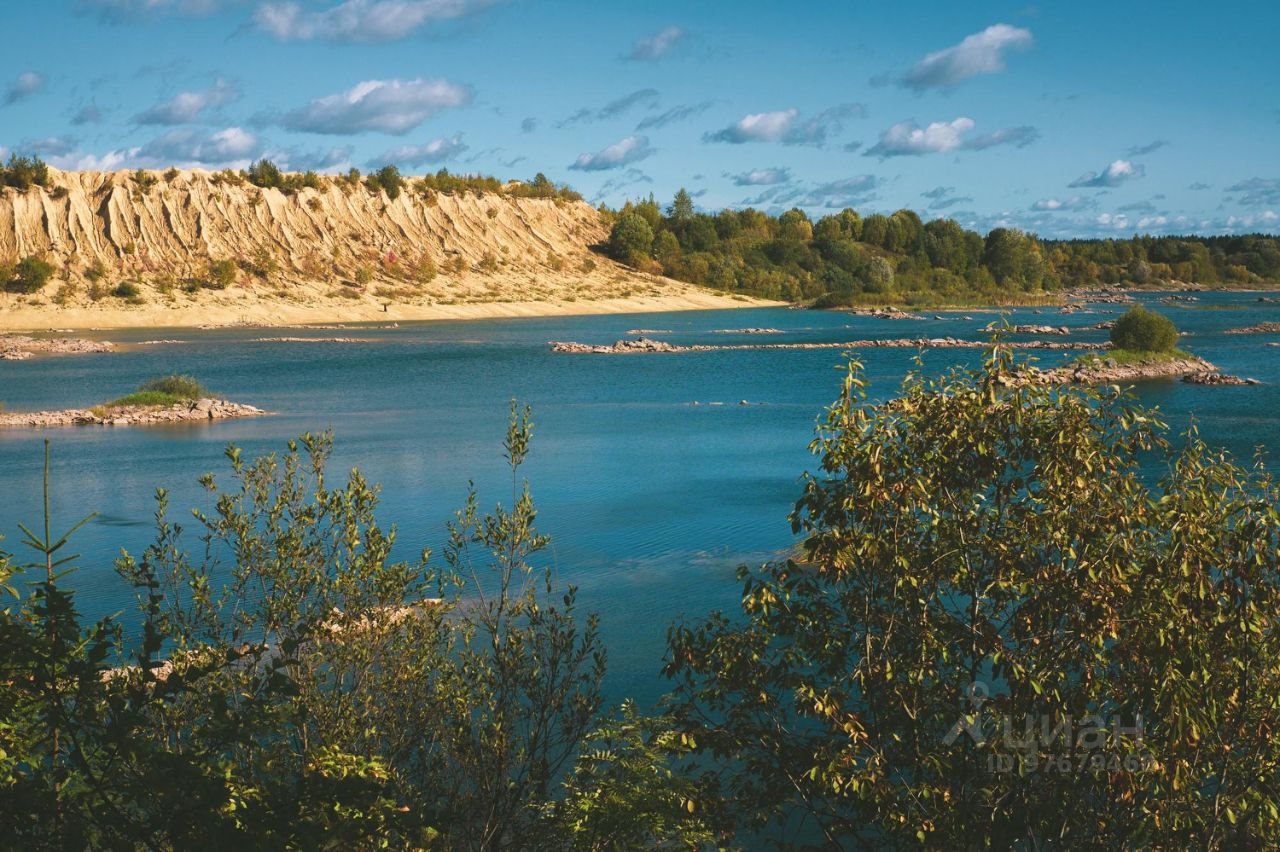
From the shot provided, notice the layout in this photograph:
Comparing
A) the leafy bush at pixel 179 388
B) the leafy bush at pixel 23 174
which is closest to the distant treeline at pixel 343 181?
the leafy bush at pixel 23 174

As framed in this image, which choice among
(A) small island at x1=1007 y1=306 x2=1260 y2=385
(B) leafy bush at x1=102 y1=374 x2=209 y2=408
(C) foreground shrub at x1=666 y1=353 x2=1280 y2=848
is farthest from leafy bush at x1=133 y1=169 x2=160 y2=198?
(C) foreground shrub at x1=666 y1=353 x2=1280 y2=848

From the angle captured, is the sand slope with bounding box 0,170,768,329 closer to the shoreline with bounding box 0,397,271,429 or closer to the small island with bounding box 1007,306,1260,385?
the shoreline with bounding box 0,397,271,429

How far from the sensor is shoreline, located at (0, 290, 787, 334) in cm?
9962

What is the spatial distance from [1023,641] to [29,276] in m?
111

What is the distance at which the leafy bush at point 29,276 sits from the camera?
103m

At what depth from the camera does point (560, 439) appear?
4178 centimetres

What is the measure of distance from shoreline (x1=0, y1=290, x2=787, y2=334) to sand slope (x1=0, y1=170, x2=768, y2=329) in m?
0.22

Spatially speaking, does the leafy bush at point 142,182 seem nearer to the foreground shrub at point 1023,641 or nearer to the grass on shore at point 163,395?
the grass on shore at point 163,395

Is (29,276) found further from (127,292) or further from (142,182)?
(142,182)

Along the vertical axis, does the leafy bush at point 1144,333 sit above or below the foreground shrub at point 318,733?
above

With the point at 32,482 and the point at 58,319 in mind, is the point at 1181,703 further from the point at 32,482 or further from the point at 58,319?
the point at 58,319

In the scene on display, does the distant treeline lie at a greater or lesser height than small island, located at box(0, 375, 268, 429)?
greater

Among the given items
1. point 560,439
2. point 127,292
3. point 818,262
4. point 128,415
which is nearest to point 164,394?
point 128,415

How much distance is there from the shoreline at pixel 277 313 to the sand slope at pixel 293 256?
217 millimetres
